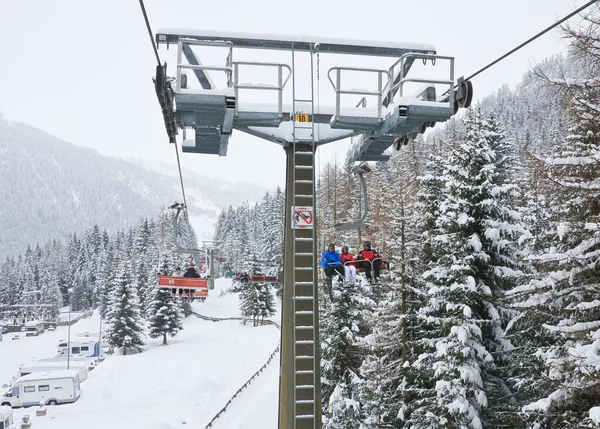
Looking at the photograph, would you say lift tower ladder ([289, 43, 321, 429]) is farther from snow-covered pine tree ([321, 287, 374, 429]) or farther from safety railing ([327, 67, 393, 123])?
snow-covered pine tree ([321, 287, 374, 429])

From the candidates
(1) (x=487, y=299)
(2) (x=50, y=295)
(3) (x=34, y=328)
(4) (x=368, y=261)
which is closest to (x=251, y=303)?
(3) (x=34, y=328)

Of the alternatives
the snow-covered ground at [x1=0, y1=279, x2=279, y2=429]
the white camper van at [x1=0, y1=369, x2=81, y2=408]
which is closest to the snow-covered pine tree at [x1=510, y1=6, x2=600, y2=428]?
the snow-covered ground at [x1=0, y1=279, x2=279, y2=429]

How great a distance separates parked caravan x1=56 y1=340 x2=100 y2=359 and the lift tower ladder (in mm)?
66770

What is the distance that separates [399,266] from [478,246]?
5.93 meters

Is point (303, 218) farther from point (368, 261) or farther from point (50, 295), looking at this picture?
point (50, 295)

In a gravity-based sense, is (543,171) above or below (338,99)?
below

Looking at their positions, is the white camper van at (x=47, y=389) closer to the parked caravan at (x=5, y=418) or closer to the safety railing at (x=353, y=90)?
the parked caravan at (x=5, y=418)

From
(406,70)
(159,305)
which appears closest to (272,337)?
(159,305)

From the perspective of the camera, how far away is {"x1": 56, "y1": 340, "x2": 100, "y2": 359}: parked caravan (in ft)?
234

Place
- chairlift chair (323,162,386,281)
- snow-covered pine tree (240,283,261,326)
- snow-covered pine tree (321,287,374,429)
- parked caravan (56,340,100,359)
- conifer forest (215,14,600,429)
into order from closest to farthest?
conifer forest (215,14,600,429)
chairlift chair (323,162,386,281)
snow-covered pine tree (321,287,374,429)
parked caravan (56,340,100,359)
snow-covered pine tree (240,283,261,326)

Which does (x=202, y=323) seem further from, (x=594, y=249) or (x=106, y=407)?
(x=594, y=249)

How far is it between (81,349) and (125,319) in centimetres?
852

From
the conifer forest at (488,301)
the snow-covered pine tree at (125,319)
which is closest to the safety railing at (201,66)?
the conifer forest at (488,301)

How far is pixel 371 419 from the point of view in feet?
74.1
